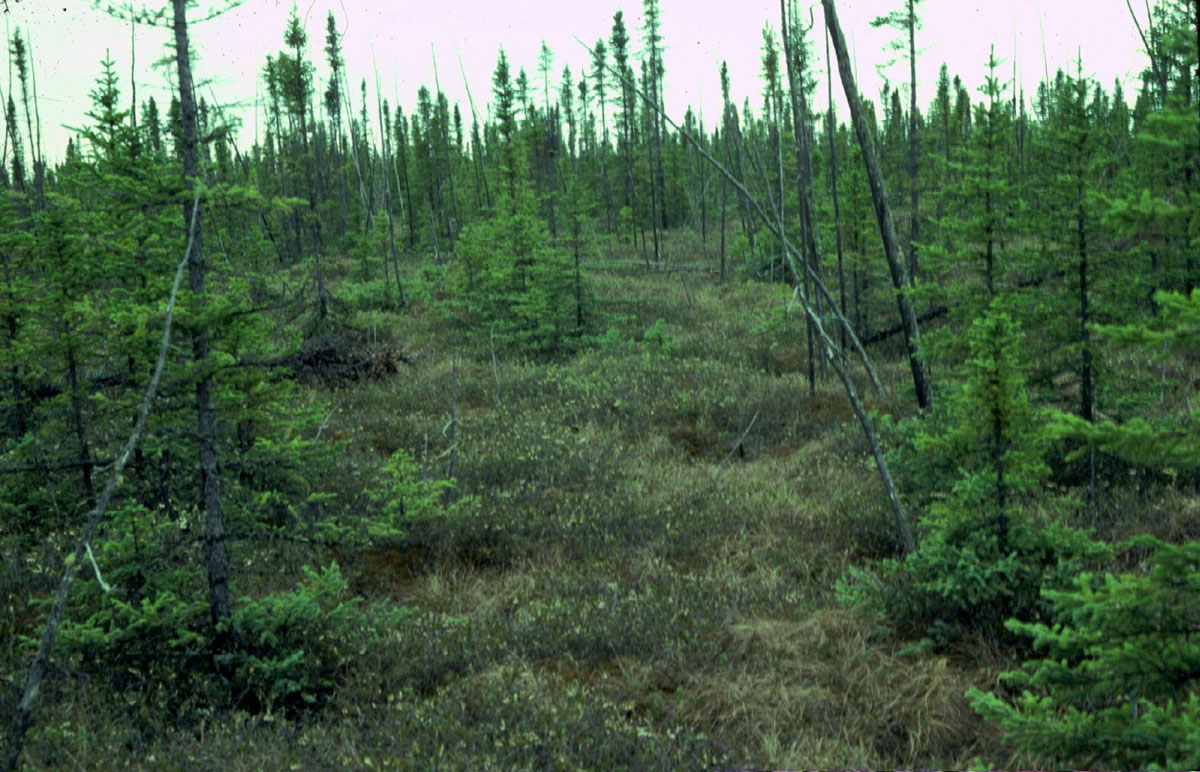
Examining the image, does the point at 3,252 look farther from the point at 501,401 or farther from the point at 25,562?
the point at 501,401

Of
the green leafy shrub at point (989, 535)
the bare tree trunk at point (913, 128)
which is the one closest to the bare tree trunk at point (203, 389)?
the green leafy shrub at point (989, 535)

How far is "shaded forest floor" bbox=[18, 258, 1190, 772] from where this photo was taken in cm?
513

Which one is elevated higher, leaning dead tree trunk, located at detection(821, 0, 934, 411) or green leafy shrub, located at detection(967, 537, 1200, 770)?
leaning dead tree trunk, located at detection(821, 0, 934, 411)

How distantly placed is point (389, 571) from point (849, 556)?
4881 mm

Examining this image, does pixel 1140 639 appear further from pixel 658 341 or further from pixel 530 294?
pixel 530 294

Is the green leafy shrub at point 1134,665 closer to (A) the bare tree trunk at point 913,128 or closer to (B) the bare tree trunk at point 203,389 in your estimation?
(B) the bare tree trunk at point 203,389

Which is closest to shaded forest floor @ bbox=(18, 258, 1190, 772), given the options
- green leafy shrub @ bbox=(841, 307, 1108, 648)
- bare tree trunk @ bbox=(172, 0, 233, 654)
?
green leafy shrub @ bbox=(841, 307, 1108, 648)

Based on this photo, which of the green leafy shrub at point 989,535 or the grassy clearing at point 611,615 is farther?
the green leafy shrub at point 989,535

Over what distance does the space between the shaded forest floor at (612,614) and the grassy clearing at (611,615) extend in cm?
2

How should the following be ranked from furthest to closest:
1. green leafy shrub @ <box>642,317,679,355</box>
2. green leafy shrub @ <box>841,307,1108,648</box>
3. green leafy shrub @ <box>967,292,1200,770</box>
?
green leafy shrub @ <box>642,317,679,355</box>, green leafy shrub @ <box>841,307,1108,648</box>, green leafy shrub @ <box>967,292,1200,770</box>

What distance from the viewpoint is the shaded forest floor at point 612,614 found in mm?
5129

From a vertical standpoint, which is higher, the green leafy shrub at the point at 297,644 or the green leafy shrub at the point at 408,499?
the green leafy shrub at the point at 408,499

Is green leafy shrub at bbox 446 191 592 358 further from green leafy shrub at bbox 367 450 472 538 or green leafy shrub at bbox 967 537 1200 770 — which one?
green leafy shrub at bbox 967 537 1200 770

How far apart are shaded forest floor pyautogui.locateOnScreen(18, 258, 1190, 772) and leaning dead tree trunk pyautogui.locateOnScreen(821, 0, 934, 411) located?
1.51 meters
